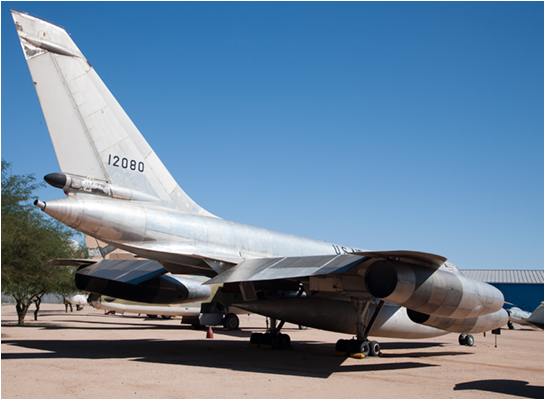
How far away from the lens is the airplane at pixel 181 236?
8.59m

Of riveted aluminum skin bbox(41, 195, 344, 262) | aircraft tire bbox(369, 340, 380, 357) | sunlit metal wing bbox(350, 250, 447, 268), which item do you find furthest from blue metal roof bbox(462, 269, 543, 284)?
sunlit metal wing bbox(350, 250, 447, 268)

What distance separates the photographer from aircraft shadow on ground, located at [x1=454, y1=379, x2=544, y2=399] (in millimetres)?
6863

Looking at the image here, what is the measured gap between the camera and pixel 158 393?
247 inches

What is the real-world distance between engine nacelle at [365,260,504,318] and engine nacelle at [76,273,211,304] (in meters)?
6.43

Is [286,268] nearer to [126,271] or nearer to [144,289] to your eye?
[144,289]

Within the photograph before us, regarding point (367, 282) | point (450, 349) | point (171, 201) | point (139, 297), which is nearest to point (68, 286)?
point (139, 297)

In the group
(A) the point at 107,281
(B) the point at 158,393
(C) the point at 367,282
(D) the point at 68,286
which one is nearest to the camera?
(B) the point at 158,393

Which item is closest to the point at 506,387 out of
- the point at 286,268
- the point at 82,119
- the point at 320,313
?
the point at 286,268

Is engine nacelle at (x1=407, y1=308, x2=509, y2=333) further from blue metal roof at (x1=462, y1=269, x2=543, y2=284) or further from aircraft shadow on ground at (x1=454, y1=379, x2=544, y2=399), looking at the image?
blue metal roof at (x1=462, y1=269, x2=543, y2=284)

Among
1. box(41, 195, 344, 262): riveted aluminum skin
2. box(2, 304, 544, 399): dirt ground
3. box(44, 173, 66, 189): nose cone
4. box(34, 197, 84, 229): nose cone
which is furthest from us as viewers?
box(44, 173, 66, 189): nose cone

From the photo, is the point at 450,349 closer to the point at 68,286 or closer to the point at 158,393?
the point at 158,393

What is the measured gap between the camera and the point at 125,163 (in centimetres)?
1004

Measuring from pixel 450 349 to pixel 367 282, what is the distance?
712cm

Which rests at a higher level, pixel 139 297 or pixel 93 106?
pixel 93 106
